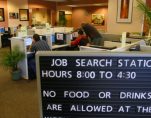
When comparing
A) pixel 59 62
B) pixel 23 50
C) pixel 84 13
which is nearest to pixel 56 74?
pixel 59 62

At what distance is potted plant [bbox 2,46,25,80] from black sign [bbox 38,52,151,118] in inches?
153

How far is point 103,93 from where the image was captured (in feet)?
2.84

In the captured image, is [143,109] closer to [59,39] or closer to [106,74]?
[106,74]

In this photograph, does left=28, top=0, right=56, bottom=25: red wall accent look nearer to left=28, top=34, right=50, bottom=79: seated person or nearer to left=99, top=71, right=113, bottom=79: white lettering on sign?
left=28, top=34, right=50, bottom=79: seated person

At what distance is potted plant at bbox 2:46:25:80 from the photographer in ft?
14.9

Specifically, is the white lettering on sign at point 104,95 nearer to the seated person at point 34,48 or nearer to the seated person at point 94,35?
the seated person at point 94,35

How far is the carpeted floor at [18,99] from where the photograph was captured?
10.2ft

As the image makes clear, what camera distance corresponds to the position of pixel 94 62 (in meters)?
0.84

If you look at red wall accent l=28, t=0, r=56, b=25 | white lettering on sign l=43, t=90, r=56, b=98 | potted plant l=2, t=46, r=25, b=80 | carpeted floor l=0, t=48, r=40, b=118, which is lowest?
carpeted floor l=0, t=48, r=40, b=118

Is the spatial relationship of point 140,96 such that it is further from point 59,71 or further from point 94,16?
point 94,16

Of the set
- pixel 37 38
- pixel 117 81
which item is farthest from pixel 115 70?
pixel 37 38

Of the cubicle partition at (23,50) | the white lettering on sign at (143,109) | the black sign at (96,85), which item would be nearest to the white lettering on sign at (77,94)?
the black sign at (96,85)

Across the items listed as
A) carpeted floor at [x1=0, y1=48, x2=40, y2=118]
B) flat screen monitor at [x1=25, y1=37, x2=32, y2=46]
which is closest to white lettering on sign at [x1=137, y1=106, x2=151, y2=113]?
carpeted floor at [x1=0, y1=48, x2=40, y2=118]

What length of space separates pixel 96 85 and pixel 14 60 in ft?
13.2
